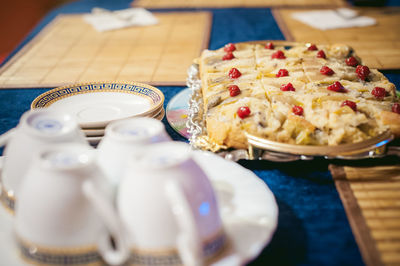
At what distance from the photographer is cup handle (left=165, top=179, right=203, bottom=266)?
559 millimetres

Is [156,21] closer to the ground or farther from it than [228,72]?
closer to the ground

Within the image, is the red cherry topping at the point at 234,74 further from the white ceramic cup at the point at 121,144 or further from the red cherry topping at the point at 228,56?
the white ceramic cup at the point at 121,144

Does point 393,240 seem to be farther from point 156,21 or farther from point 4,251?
point 156,21

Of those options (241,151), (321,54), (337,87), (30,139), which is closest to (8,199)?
(30,139)

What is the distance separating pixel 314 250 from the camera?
2.52 feet

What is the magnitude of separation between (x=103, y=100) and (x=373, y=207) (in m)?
0.76

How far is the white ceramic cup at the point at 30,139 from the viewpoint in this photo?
676mm

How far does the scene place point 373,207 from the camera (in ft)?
2.87

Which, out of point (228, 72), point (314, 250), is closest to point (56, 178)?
point (314, 250)

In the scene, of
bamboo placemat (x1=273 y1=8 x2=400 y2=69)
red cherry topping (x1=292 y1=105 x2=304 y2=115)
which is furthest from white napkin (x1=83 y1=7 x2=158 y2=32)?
red cherry topping (x1=292 y1=105 x2=304 y2=115)

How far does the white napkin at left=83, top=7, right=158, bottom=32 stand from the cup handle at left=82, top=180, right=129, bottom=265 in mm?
1887

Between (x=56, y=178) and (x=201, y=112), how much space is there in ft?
2.36

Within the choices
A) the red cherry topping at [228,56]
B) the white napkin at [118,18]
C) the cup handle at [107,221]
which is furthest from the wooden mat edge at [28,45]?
the cup handle at [107,221]

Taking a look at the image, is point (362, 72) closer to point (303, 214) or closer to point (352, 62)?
point (352, 62)
